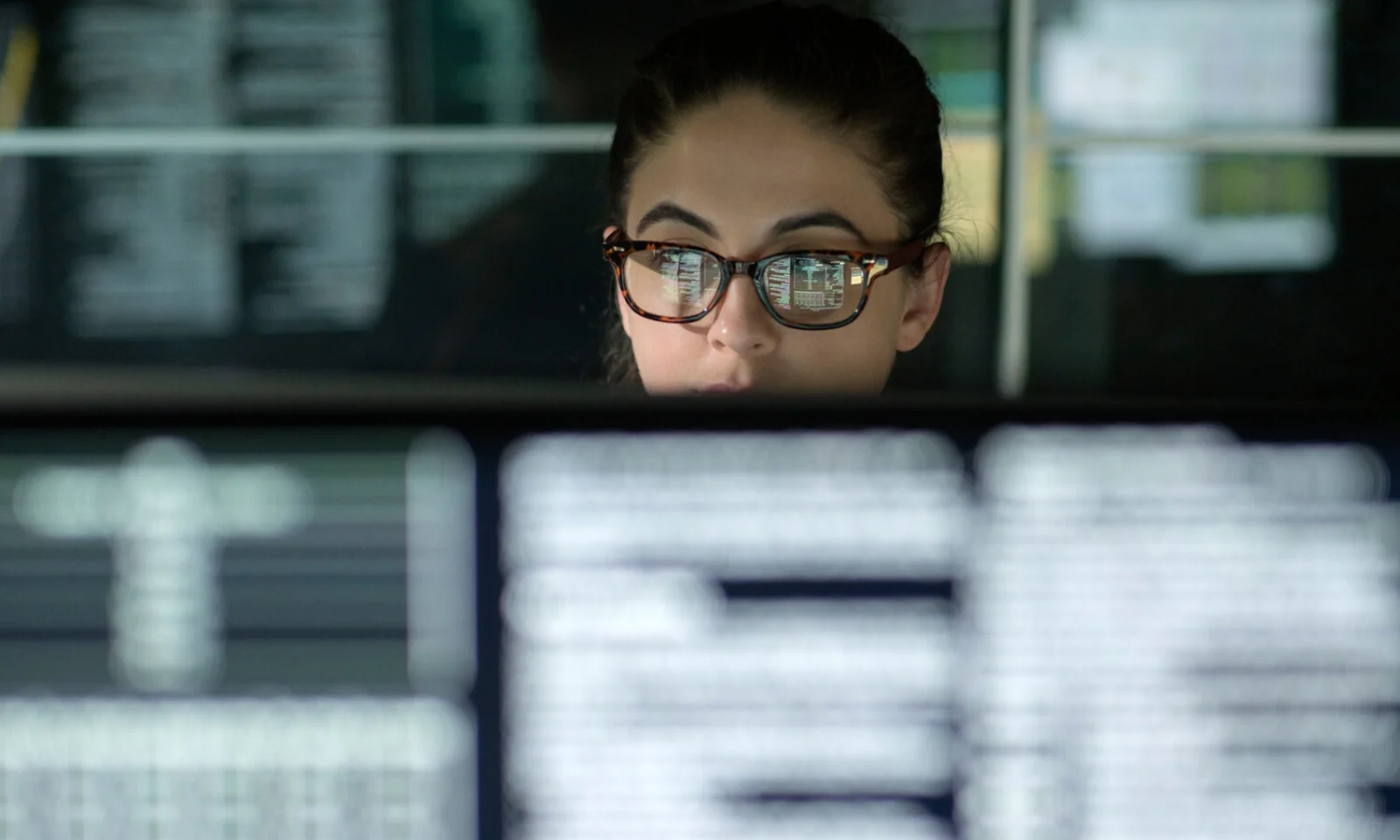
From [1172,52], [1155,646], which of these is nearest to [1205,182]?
[1172,52]

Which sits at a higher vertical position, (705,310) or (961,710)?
(705,310)

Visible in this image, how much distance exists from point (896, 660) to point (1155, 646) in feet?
0.24

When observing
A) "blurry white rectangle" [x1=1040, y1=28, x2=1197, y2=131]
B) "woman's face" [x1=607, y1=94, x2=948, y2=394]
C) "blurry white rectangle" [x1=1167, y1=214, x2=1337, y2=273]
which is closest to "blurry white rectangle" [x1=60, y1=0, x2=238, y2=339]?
"blurry white rectangle" [x1=1040, y1=28, x2=1197, y2=131]

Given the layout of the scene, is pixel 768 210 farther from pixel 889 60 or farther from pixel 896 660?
pixel 896 660

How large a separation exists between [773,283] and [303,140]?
7.18 feet

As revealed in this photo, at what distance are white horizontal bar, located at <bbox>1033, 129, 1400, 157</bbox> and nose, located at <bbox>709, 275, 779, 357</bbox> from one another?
2006 mm

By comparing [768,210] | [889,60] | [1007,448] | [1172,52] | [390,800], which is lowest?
[390,800]

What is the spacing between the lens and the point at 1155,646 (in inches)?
14.1

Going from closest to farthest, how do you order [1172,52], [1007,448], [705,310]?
[1007,448]
[705,310]
[1172,52]

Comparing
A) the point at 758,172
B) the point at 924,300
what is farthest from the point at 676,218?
the point at 924,300

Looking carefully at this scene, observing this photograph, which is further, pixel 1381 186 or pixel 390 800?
pixel 1381 186

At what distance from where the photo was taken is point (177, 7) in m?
2.69

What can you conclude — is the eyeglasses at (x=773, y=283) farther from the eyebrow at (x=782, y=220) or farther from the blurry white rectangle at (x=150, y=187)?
the blurry white rectangle at (x=150, y=187)

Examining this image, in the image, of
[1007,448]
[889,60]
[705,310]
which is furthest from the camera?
[889,60]
